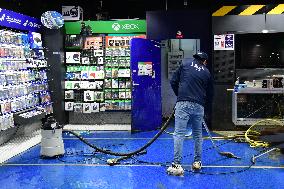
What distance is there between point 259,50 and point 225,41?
0.88 m

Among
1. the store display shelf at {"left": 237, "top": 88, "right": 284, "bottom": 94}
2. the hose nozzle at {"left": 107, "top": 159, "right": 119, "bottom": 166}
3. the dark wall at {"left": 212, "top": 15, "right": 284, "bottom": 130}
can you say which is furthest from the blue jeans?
the dark wall at {"left": 212, "top": 15, "right": 284, "bottom": 130}

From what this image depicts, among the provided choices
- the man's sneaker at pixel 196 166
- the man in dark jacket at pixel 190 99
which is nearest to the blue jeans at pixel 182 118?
the man in dark jacket at pixel 190 99

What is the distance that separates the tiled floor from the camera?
5320 millimetres

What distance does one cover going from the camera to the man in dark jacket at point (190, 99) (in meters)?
5.66

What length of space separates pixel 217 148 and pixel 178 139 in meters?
1.72

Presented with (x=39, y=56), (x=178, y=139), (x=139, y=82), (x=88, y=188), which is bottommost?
(x=88, y=188)

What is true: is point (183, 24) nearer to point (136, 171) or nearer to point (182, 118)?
point (182, 118)

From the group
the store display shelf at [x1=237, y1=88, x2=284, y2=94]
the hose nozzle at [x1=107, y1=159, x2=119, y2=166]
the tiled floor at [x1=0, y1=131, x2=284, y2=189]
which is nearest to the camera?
the tiled floor at [x1=0, y1=131, x2=284, y2=189]

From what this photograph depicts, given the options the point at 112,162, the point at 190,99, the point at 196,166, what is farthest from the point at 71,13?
the point at 196,166

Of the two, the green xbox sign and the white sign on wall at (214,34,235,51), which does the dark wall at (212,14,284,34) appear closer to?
the white sign on wall at (214,34,235,51)

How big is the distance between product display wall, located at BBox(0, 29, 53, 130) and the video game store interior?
0.09 feet

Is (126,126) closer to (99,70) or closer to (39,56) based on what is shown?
(99,70)

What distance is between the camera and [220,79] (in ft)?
30.7

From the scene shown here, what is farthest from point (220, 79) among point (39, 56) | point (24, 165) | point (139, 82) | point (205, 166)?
point (24, 165)
